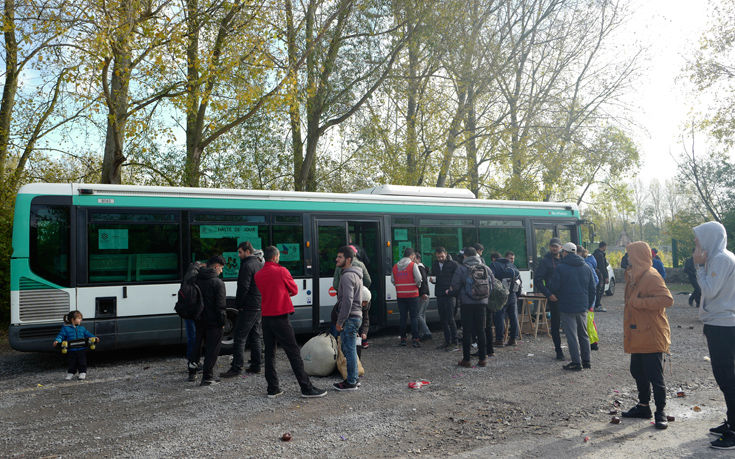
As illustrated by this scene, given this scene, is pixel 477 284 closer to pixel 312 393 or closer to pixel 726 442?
pixel 312 393

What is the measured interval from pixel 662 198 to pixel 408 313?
7685cm

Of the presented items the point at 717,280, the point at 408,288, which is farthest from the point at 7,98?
the point at 717,280

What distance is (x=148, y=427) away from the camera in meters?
5.58

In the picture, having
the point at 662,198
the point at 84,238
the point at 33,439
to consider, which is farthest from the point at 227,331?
the point at 662,198

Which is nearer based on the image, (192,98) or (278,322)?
(278,322)

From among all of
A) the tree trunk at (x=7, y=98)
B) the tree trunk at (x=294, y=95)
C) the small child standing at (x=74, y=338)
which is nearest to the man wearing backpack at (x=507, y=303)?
the small child standing at (x=74, y=338)

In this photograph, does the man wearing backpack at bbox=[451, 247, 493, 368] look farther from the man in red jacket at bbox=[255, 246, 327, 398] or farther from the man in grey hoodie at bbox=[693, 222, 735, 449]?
the man in grey hoodie at bbox=[693, 222, 735, 449]

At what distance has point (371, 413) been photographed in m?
5.93

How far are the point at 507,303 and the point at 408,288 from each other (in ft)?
6.50

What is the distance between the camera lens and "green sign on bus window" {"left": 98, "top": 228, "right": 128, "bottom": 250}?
8594 millimetres

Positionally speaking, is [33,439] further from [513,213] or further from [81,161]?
[81,161]

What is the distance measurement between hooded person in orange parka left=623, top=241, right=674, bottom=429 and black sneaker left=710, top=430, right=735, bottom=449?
58cm

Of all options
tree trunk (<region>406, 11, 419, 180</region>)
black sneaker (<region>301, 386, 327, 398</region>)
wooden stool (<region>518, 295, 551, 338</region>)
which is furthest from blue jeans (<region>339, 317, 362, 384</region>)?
tree trunk (<region>406, 11, 419, 180</region>)

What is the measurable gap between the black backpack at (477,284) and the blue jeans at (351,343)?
2.10 metres
